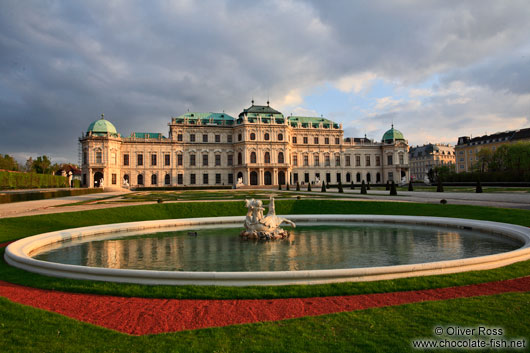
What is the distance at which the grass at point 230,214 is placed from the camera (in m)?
7.48

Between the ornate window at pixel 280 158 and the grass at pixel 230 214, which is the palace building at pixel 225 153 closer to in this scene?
the ornate window at pixel 280 158

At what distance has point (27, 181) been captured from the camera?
51.2m

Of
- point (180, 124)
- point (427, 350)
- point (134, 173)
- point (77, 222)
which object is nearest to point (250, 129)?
point (180, 124)

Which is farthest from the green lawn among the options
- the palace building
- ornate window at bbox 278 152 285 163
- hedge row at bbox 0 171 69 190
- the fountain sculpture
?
ornate window at bbox 278 152 285 163

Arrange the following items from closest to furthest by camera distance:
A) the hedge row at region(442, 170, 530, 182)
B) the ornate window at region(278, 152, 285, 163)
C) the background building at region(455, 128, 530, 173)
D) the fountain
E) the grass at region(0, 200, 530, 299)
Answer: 1. the grass at region(0, 200, 530, 299)
2. the fountain
3. the hedge row at region(442, 170, 530, 182)
4. the ornate window at region(278, 152, 285, 163)
5. the background building at region(455, 128, 530, 173)

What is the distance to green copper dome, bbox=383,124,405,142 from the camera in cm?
8575

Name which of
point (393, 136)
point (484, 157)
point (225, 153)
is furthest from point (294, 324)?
point (484, 157)

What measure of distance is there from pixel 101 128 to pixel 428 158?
398 feet

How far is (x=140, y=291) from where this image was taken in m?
7.67

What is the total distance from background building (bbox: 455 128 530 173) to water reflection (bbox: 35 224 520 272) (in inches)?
3822

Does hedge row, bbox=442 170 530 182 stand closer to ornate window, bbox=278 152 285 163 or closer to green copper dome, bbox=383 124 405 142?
green copper dome, bbox=383 124 405 142

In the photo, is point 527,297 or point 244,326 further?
point 527,297

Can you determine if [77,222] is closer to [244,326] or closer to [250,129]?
[244,326]

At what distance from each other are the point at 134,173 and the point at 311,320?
71991 millimetres
